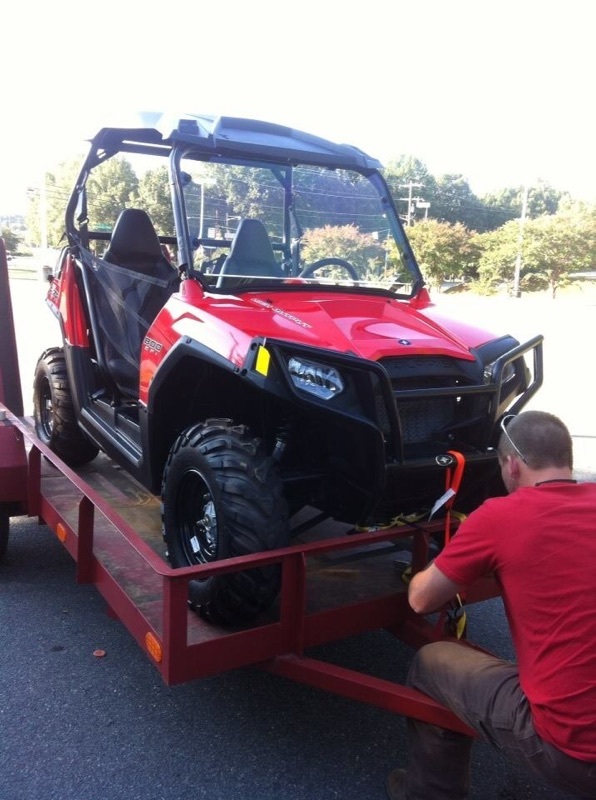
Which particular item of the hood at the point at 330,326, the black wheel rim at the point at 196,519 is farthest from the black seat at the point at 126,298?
the black wheel rim at the point at 196,519

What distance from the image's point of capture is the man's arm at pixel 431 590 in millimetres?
2432

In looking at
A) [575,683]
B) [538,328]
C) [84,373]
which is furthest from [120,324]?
[538,328]

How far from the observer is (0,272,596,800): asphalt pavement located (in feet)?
9.19

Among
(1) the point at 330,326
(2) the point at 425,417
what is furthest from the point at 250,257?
(2) the point at 425,417

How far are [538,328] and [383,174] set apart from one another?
18.4 meters

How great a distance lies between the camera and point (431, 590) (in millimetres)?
2471

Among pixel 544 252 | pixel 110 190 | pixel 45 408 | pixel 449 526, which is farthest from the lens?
pixel 544 252

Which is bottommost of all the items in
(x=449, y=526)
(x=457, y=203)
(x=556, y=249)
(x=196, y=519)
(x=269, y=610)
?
(x=556, y=249)

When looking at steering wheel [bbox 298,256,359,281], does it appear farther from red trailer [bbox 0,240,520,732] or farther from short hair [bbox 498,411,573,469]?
short hair [bbox 498,411,573,469]

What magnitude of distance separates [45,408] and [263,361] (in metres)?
3.59

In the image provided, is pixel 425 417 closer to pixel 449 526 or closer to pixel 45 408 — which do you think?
pixel 449 526

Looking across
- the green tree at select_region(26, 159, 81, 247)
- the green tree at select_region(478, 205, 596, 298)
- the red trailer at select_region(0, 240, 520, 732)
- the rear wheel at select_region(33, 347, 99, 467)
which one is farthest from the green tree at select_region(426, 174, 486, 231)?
the red trailer at select_region(0, 240, 520, 732)

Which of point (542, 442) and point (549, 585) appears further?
point (542, 442)

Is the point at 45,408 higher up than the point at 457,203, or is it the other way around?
the point at 457,203
